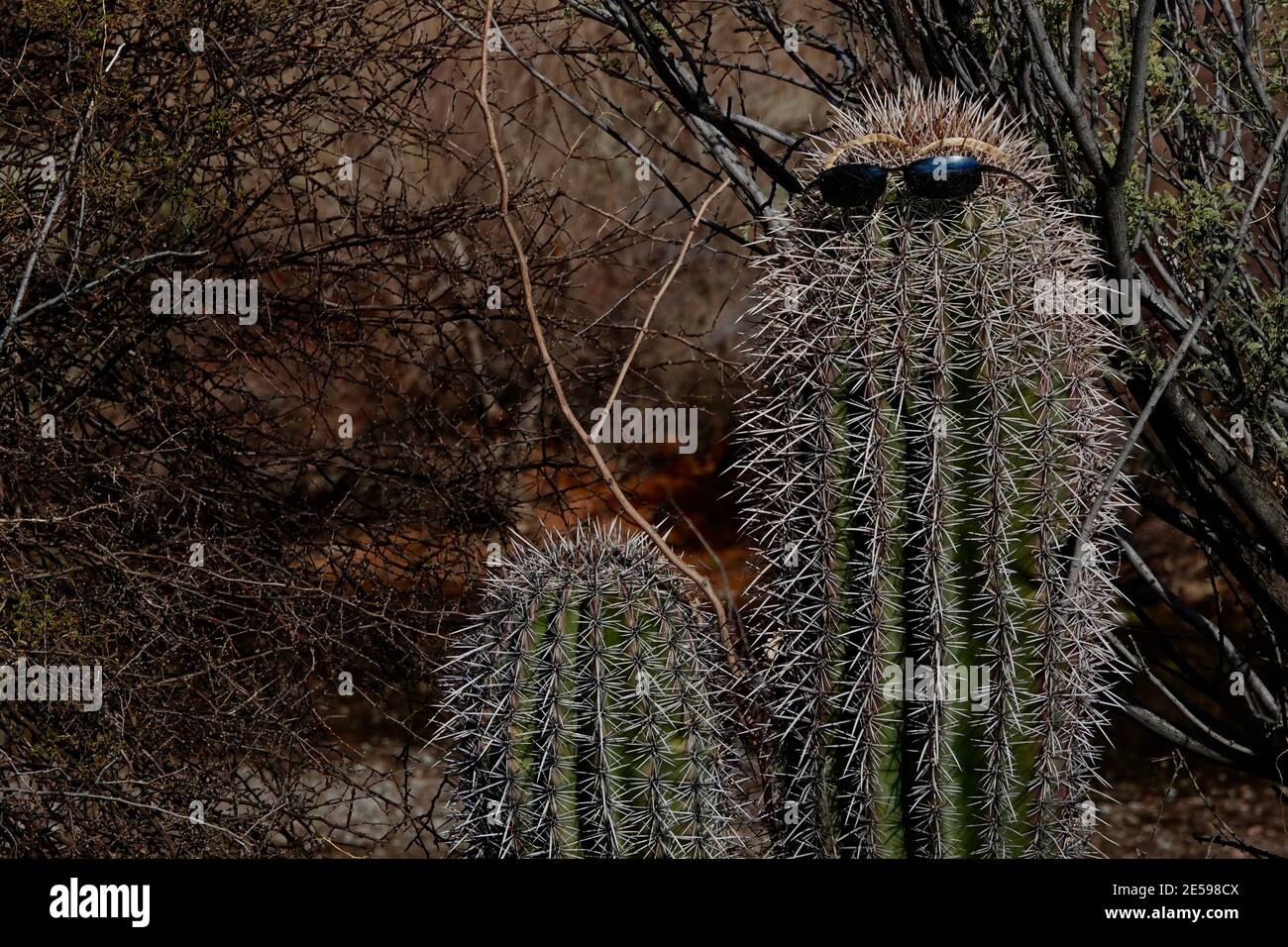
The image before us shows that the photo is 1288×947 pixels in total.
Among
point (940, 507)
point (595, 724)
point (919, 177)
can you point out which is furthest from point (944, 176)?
point (595, 724)

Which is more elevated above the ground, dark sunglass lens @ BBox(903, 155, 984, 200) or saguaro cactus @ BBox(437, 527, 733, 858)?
dark sunglass lens @ BBox(903, 155, 984, 200)

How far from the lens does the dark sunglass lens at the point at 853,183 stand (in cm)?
192

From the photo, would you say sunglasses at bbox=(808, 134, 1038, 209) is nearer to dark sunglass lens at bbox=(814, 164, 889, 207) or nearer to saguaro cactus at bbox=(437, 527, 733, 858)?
dark sunglass lens at bbox=(814, 164, 889, 207)

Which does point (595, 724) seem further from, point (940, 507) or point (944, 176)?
point (944, 176)

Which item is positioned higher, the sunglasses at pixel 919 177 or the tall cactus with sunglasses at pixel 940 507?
the sunglasses at pixel 919 177

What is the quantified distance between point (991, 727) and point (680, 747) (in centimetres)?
47

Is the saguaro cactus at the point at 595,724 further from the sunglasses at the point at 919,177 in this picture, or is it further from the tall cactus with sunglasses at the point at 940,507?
the sunglasses at the point at 919,177

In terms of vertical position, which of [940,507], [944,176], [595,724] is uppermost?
[944,176]

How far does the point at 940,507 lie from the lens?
6.19ft

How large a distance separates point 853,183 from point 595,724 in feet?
2.97

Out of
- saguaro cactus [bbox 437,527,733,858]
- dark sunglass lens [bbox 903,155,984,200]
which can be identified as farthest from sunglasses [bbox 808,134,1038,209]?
saguaro cactus [bbox 437,527,733,858]

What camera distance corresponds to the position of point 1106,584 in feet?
6.47

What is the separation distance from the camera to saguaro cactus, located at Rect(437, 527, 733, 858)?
1.98 metres

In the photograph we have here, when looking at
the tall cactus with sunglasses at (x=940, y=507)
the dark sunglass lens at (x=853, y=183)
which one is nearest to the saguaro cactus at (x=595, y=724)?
the tall cactus with sunglasses at (x=940, y=507)
